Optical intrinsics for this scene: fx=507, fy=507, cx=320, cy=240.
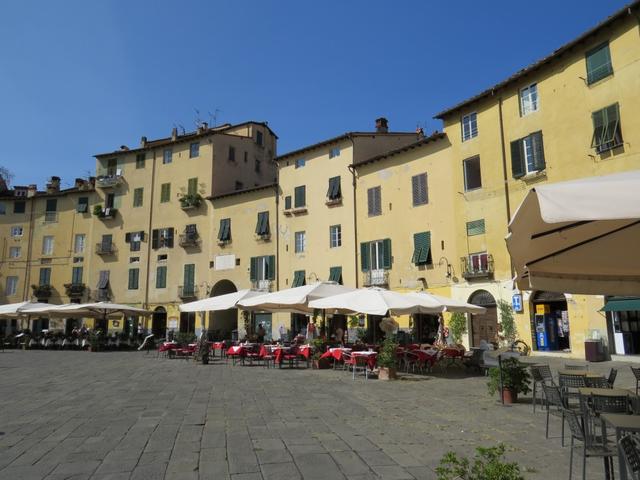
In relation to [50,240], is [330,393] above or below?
below

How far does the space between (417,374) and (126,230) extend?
3030cm

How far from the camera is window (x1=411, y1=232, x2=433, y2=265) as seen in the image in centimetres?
2412

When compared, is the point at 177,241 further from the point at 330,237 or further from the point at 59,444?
the point at 59,444

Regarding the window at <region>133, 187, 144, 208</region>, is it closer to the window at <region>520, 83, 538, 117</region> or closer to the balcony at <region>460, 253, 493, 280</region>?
the balcony at <region>460, 253, 493, 280</region>

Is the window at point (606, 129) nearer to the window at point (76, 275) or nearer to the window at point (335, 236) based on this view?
the window at point (335, 236)

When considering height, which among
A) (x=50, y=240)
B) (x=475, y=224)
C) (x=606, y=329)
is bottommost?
(x=606, y=329)

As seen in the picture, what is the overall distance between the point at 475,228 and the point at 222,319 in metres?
19.5

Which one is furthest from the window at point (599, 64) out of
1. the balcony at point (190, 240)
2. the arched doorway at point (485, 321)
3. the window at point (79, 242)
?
the window at point (79, 242)

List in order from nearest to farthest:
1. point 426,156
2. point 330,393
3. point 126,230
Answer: point 330,393 < point 426,156 < point 126,230

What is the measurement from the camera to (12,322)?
40.3 m

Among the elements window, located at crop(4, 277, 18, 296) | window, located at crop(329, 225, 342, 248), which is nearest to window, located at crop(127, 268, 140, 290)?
window, located at crop(4, 277, 18, 296)

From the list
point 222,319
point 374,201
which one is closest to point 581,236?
point 374,201

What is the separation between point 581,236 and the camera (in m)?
4.52

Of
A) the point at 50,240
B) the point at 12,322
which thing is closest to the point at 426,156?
the point at 50,240
